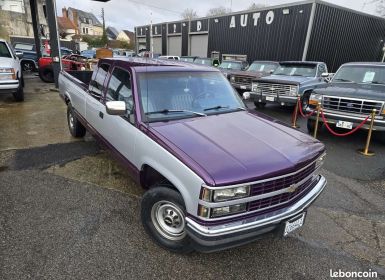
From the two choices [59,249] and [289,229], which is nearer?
[289,229]

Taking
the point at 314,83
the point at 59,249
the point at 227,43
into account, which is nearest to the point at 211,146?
the point at 59,249

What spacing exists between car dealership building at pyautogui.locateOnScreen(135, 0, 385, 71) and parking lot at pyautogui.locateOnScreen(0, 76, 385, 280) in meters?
15.8

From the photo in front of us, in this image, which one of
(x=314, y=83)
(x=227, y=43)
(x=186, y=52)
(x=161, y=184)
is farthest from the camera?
(x=186, y=52)

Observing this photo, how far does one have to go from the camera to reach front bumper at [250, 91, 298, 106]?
8906 millimetres

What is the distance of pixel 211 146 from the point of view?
2.56 metres

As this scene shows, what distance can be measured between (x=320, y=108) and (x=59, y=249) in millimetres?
6061

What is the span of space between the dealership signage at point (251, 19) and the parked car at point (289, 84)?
453 inches

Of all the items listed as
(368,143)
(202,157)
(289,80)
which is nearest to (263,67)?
(289,80)

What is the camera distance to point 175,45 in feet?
105

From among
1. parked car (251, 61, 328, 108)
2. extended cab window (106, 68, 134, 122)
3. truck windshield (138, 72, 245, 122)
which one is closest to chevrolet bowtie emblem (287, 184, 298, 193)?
truck windshield (138, 72, 245, 122)

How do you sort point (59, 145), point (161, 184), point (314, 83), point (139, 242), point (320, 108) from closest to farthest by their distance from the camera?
point (161, 184) < point (139, 242) < point (59, 145) < point (320, 108) < point (314, 83)

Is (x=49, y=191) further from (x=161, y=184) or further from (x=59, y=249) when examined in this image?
(x=161, y=184)

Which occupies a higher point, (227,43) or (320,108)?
(227,43)

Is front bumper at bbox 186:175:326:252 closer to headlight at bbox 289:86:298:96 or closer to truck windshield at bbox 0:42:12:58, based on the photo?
headlight at bbox 289:86:298:96
